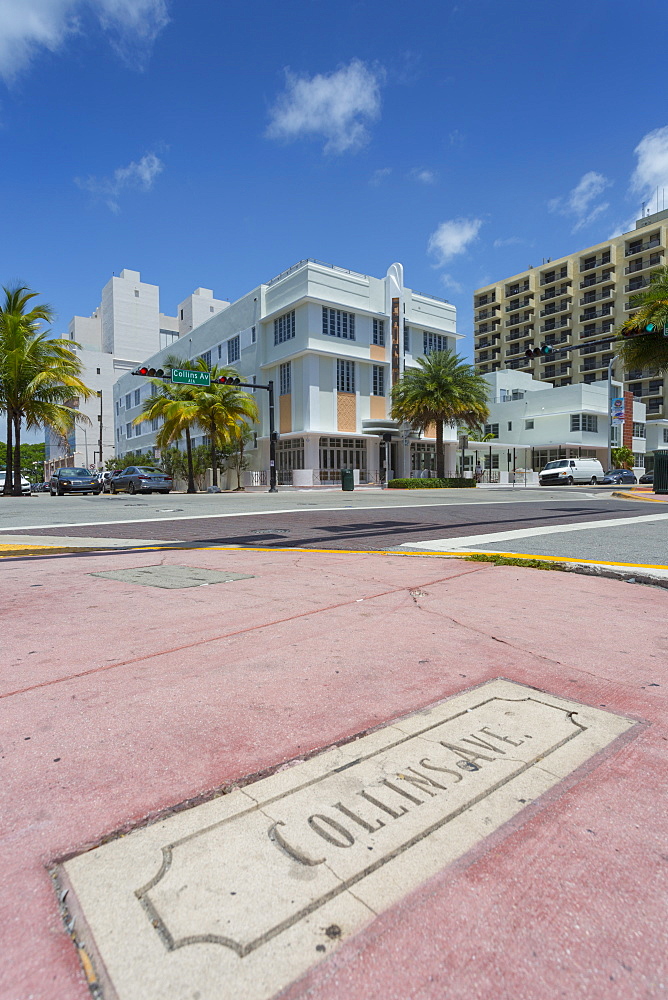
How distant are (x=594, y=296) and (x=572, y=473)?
47955mm

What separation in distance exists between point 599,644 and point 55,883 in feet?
10.2

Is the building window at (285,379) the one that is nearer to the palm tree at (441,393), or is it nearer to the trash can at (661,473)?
the palm tree at (441,393)

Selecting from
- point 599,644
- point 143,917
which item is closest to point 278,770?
point 143,917

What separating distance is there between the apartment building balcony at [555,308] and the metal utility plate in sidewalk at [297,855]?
89863mm

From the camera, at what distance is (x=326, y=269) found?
3791 cm

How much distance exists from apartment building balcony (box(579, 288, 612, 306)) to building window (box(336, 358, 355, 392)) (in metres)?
54.6

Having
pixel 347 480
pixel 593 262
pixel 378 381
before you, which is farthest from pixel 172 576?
pixel 593 262

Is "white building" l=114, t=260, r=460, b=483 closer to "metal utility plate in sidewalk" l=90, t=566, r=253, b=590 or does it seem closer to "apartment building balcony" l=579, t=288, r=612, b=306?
"metal utility plate in sidewalk" l=90, t=566, r=253, b=590

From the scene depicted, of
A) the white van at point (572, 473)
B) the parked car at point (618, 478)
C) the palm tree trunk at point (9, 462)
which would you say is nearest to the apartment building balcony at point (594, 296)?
the parked car at point (618, 478)

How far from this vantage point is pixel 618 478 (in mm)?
43312

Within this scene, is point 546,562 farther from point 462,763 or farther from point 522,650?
point 462,763

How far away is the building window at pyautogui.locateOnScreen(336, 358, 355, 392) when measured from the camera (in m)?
38.5

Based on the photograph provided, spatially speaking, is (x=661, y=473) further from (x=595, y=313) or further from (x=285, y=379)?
(x=595, y=313)

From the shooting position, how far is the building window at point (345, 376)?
1517 inches
